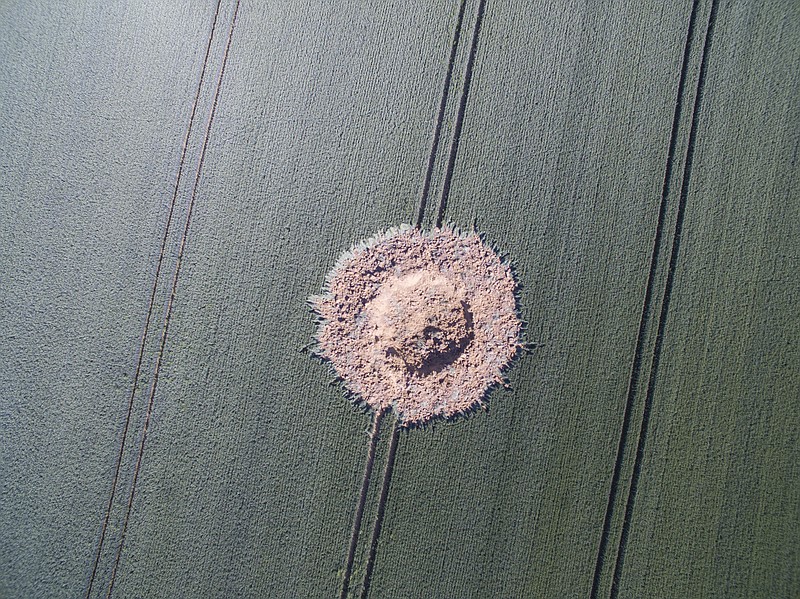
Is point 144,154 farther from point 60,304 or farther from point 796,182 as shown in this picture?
point 796,182

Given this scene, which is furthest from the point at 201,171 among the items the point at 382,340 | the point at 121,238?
the point at 382,340

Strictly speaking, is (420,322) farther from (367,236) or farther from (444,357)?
(367,236)

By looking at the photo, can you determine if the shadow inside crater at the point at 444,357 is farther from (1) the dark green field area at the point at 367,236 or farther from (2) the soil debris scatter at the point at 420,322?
(1) the dark green field area at the point at 367,236

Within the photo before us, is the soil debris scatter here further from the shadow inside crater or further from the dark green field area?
the dark green field area

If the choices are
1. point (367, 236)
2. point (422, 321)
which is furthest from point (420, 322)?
point (367, 236)

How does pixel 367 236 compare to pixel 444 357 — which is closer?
pixel 444 357

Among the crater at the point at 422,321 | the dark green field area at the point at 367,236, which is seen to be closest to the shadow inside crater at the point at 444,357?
the crater at the point at 422,321
